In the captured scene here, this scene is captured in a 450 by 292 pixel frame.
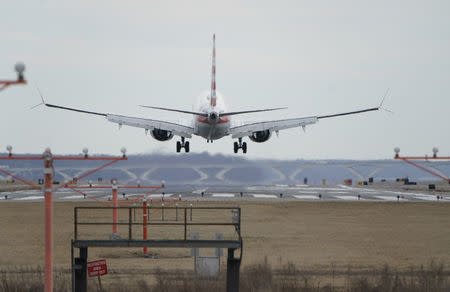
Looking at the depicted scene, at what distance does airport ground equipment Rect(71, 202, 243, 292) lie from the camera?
30.1 m

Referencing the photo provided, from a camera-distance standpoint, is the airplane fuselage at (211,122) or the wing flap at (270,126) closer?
the airplane fuselage at (211,122)

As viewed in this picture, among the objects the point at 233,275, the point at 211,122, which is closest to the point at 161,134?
the point at 211,122

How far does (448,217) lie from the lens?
72.2 meters

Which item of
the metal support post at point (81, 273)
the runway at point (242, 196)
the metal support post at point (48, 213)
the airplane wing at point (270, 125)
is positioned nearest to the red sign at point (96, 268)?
the metal support post at point (81, 273)

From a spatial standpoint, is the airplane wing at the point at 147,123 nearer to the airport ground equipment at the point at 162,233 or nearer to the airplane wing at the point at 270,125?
the airplane wing at the point at 270,125

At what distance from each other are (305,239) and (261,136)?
65.3 feet

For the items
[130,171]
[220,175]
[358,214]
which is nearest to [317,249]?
[358,214]

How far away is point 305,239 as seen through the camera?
54000 millimetres

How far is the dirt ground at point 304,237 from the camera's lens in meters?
42.9

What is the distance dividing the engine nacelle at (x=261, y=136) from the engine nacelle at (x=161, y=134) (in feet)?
30.1

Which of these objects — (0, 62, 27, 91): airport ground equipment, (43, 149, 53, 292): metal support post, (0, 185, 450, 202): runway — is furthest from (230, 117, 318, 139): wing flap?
(0, 62, 27, 91): airport ground equipment

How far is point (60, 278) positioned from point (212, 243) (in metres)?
10.1

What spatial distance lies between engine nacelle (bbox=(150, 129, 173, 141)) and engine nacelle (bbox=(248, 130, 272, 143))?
9.16 meters

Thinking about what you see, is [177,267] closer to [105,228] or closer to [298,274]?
[298,274]
